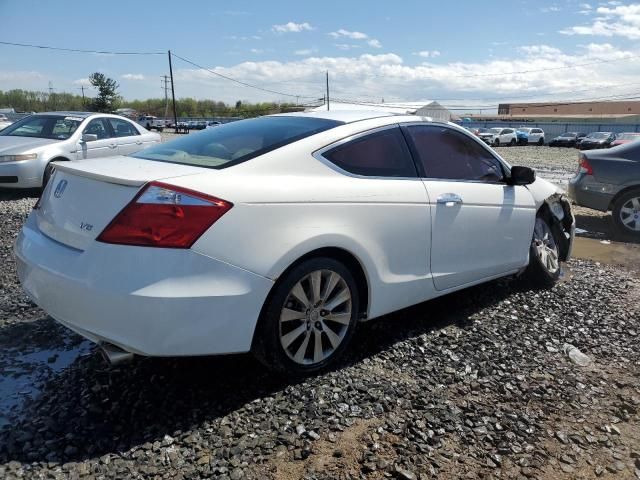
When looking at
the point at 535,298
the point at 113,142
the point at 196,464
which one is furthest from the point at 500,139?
the point at 196,464

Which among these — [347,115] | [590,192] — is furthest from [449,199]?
[590,192]

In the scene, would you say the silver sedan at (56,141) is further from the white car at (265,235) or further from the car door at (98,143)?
the white car at (265,235)

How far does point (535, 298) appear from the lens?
14.8 ft

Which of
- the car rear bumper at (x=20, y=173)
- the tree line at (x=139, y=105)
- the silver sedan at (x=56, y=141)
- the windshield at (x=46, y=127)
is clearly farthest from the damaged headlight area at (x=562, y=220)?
the tree line at (x=139, y=105)

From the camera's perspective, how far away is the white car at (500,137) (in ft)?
144

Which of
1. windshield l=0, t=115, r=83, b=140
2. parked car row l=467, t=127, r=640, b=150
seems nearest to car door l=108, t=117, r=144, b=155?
windshield l=0, t=115, r=83, b=140

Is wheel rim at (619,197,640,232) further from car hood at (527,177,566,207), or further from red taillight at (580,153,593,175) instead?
car hood at (527,177,566,207)

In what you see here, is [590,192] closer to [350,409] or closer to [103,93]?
[350,409]

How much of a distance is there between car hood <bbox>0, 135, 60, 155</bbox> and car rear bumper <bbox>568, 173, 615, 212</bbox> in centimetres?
876

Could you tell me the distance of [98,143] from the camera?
385 inches

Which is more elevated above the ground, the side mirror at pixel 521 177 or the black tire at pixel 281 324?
the side mirror at pixel 521 177

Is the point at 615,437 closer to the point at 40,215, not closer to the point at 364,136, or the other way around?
the point at 364,136

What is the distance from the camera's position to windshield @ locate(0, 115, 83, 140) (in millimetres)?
9516

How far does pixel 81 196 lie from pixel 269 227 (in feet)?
3.30
